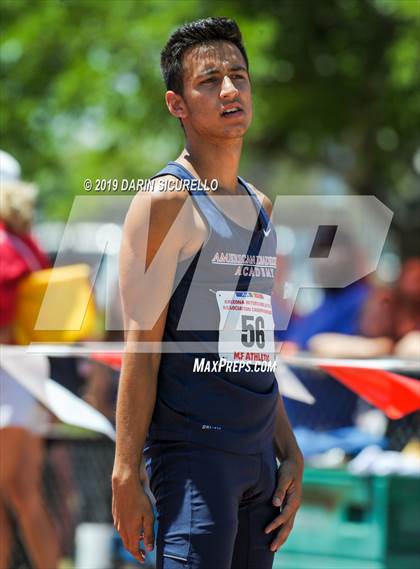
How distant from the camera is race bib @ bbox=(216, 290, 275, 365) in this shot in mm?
2896

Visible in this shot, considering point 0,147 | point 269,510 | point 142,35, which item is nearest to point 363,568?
point 269,510

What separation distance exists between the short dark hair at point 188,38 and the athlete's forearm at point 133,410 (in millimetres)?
803

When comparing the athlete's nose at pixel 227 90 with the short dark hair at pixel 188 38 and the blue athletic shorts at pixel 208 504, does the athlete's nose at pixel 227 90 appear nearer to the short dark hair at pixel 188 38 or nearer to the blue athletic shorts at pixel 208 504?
the short dark hair at pixel 188 38

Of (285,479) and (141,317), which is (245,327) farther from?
(285,479)

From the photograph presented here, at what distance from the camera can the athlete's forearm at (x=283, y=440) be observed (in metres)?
3.14

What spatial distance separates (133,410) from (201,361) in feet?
0.73

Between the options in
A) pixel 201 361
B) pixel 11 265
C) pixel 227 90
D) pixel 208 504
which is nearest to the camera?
pixel 208 504

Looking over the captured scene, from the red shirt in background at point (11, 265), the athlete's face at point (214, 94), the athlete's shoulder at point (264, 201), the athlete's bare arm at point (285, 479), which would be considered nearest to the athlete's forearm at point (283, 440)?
the athlete's bare arm at point (285, 479)

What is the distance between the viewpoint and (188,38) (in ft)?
9.95

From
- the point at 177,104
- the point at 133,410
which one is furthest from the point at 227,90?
the point at 133,410

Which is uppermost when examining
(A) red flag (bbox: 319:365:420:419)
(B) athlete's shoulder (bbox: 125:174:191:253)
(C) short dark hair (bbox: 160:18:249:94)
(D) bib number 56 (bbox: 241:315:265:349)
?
(C) short dark hair (bbox: 160:18:249:94)

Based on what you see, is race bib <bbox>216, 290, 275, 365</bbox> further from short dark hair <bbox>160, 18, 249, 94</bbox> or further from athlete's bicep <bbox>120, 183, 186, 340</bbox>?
short dark hair <bbox>160, 18, 249, 94</bbox>

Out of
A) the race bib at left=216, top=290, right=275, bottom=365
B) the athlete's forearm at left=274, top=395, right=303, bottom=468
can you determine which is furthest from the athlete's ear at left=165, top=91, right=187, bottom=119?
the athlete's forearm at left=274, top=395, right=303, bottom=468

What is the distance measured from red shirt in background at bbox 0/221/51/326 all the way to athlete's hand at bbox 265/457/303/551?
181 cm
